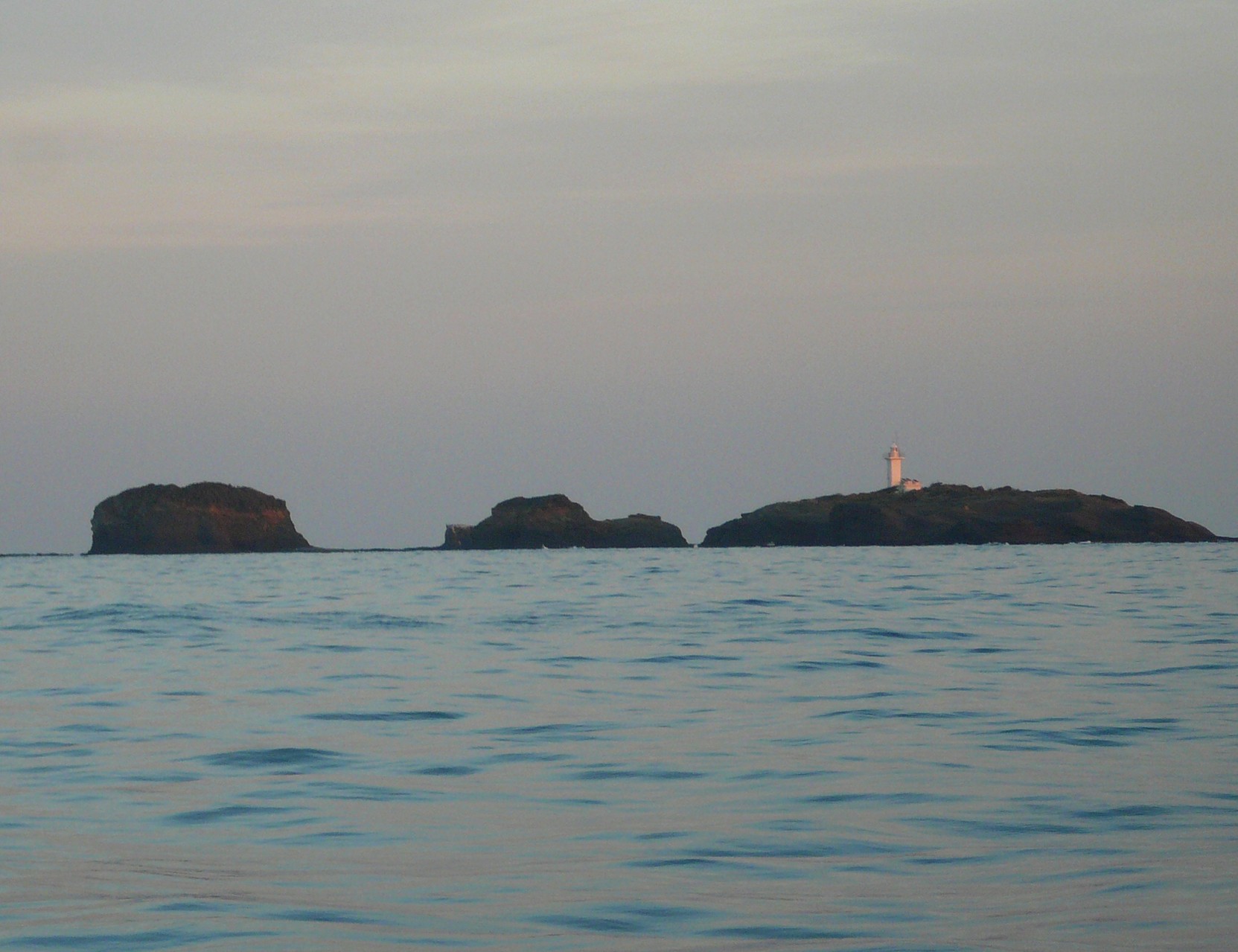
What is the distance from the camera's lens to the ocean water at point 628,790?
23.0 ft

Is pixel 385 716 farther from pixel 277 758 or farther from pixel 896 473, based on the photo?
pixel 896 473

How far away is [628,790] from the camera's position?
34.3ft

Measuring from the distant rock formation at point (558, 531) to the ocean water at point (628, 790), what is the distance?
Answer: 113 m

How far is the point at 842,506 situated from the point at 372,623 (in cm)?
10316

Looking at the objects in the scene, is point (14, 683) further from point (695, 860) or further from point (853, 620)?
point (853, 620)

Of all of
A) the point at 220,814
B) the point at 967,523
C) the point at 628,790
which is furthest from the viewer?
the point at 967,523

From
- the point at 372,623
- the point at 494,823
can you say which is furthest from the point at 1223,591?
the point at 494,823

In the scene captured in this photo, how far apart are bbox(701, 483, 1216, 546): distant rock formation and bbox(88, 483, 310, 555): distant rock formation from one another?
43.3m

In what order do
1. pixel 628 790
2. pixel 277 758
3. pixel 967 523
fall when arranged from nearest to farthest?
pixel 628 790 < pixel 277 758 < pixel 967 523

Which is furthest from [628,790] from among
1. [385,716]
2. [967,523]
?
[967,523]

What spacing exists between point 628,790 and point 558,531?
12819 cm

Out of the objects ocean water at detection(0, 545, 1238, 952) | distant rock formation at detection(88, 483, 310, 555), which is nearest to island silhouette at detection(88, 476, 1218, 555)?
distant rock formation at detection(88, 483, 310, 555)

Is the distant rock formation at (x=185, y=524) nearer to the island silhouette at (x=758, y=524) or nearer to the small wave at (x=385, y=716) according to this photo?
the island silhouette at (x=758, y=524)

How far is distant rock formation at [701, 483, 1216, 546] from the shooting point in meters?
125
